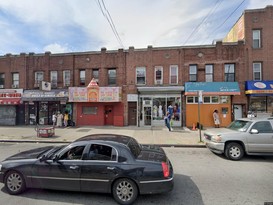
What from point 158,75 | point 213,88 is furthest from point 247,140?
point 158,75

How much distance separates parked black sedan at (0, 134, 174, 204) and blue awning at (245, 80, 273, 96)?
14.8 m

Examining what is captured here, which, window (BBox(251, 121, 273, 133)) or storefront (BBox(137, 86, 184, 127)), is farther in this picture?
storefront (BBox(137, 86, 184, 127))

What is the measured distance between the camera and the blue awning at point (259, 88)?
15570mm

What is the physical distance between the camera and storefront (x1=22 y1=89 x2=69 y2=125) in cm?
1811

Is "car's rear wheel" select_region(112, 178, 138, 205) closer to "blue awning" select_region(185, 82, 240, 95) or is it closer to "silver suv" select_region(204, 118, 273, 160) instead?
"silver suv" select_region(204, 118, 273, 160)

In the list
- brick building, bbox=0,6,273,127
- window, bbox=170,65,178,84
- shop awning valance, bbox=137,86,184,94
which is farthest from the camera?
window, bbox=170,65,178,84

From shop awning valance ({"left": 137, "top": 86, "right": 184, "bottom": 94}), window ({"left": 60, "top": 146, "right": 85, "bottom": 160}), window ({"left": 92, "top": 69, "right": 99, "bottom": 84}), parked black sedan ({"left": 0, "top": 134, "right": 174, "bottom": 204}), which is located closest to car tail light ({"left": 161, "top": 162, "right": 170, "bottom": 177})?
parked black sedan ({"left": 0, "top": 134, "right": 174, "bottom": 204})

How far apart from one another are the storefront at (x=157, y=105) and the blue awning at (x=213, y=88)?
1.06 meters

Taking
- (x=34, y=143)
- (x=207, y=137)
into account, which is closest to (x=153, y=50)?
(x=207, y=137)

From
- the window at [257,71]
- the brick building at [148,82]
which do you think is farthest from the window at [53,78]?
the window at [257,71]

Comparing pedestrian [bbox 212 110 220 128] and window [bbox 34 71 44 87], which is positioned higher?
window [bbox 34 71 44 87]

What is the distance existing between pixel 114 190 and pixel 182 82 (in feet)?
47.8

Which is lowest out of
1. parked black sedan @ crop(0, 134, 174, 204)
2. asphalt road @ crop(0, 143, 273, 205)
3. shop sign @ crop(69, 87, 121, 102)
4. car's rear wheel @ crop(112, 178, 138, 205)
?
asphalt road @ crop(0, 143, 273, 205)

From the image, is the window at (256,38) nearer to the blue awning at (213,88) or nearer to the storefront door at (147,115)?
the blue awning at (213,88)
